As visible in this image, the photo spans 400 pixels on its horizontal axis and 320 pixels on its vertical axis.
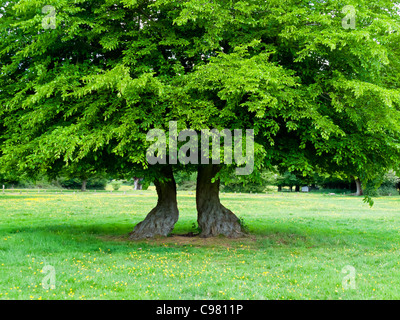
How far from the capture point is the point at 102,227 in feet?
56.9

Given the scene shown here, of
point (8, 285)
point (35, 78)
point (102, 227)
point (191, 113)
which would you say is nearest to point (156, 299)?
point (8, 285)

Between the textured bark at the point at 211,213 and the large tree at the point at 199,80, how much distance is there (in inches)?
147

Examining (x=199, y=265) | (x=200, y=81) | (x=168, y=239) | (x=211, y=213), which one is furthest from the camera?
(x=211, y=213)

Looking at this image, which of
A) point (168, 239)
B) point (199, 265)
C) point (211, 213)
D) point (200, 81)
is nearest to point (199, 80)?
point (200, 81)

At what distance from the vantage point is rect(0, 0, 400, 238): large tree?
9906 mm

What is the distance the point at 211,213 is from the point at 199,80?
20.2ft

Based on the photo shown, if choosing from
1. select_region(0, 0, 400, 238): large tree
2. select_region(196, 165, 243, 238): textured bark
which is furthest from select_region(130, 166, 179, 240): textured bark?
select_region(0, 0, 400, 238): large tree

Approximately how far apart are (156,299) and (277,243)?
7641mm

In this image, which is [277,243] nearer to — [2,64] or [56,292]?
[56,292]

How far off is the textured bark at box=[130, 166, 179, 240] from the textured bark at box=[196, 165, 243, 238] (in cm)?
110

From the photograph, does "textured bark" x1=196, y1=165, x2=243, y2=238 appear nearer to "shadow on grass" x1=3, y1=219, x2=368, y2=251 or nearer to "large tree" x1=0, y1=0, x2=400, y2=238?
"shadow on grass" x1=3, y1=219, x2=368, y2=251

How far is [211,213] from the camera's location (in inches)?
578

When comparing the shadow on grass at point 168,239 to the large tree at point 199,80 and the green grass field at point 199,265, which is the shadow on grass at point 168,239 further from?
the large tree at point 199,80

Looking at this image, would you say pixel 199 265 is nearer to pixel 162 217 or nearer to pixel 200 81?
pixel 200 81
